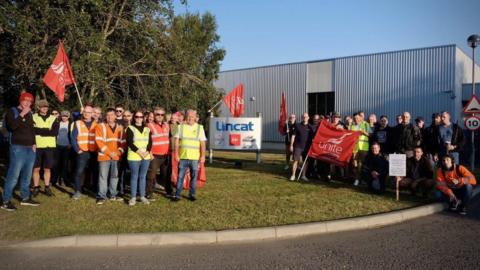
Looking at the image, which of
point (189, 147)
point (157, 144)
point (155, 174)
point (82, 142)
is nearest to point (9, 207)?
point (82, 142)

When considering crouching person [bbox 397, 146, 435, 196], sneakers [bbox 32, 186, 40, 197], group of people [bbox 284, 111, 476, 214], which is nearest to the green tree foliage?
sneakers [bbox 32, 186, 40, 197]

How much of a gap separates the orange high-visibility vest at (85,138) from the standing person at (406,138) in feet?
23.3

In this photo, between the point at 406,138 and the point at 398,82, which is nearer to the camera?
the point at 406,138

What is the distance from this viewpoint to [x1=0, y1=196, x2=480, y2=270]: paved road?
4918 millimetres

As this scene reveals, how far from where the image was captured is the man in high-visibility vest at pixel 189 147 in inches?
318

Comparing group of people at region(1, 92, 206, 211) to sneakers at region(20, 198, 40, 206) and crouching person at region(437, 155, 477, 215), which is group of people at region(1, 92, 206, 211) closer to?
sneakers at region(20, 198, 40, 206)

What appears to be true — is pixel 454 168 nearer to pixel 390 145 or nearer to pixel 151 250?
pixel 390 145

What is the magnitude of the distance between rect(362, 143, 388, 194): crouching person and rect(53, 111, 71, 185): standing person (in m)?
7.06

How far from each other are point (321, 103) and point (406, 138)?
21.1m

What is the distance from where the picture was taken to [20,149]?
7410mm

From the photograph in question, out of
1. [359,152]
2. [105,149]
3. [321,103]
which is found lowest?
[359,152]

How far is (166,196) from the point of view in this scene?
8.76 m

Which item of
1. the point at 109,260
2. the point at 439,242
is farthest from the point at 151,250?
the point at 439,242

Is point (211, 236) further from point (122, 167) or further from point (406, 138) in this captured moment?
point (406, 138)
